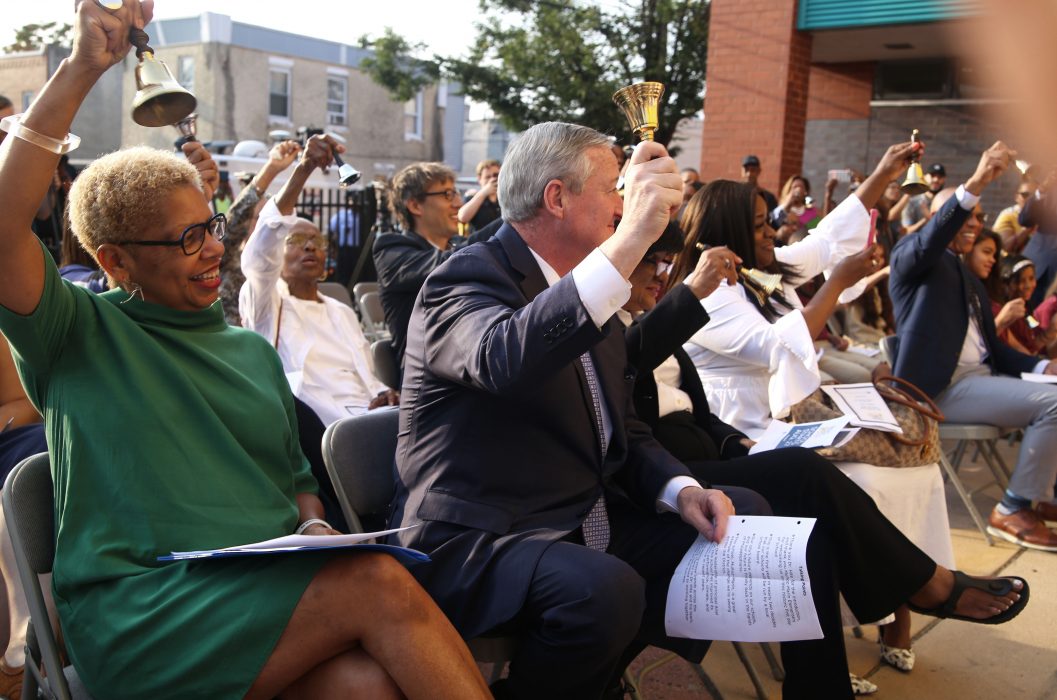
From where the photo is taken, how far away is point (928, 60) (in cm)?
1279

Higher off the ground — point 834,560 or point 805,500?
point 805,500

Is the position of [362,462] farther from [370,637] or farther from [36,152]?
[36,152]

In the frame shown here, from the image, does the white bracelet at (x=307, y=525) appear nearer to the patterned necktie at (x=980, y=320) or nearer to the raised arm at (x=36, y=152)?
the raised arm at (x=36, y=152)

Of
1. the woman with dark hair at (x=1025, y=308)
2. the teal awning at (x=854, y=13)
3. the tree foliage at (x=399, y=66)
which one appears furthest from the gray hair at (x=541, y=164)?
the tree foliage at (x=399, y=66)

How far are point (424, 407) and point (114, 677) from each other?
3.07 ft

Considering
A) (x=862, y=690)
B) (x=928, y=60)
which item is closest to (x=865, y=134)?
(x=928, y=60)

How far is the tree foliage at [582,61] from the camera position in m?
17.8

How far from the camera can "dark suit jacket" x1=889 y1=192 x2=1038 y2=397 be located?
5039 mm

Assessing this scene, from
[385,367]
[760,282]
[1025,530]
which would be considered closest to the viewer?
[760,282]

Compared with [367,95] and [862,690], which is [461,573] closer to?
[862,690]

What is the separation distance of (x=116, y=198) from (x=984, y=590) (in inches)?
109

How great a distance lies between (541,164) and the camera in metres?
2.63

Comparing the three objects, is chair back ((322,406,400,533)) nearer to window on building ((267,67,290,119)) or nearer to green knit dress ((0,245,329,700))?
green knit dress ((0,245,329,700))

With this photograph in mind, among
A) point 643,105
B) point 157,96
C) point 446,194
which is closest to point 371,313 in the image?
point 446,194
